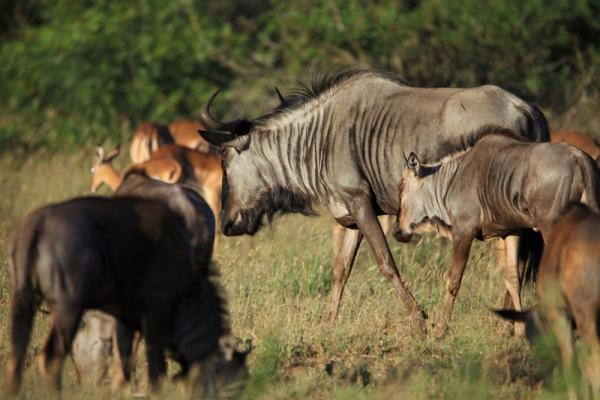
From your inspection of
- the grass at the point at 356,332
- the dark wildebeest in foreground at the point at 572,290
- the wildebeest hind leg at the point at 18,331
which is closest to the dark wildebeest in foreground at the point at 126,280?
the wildebeest hind leg at the point at 18,331

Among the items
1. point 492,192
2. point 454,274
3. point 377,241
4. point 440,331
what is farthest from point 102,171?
point 492,192

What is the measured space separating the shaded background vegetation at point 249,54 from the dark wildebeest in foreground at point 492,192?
6.65 m

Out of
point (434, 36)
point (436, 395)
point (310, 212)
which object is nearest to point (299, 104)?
point (310, 212)

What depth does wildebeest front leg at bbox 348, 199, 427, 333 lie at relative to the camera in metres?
8.44

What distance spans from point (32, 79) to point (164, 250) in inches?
629

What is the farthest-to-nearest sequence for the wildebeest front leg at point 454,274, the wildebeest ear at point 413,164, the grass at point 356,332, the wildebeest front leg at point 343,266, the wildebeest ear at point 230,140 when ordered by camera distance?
the wildebeest ear at point 230,140, the wildebeest front leg at point 343,266, the wildebeest ear at point 413,164, the wildebeest front leg at point 454,274, the grass at point 356,332

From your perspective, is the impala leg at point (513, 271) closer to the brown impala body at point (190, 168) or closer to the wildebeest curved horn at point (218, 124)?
the wildebeest curved horn at point (218, 124)

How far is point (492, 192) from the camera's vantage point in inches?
302

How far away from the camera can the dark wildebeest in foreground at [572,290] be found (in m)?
5.21

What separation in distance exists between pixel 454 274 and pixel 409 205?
28.0 inches

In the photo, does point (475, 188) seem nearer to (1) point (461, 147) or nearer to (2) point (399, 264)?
(1) point (461, 147)

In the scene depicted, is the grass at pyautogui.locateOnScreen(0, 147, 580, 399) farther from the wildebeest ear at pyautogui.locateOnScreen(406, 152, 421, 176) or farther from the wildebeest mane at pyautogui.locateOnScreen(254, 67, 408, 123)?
the wildebeest mane at pyautogui.locateOnScreen(254, 67, 408, 123)

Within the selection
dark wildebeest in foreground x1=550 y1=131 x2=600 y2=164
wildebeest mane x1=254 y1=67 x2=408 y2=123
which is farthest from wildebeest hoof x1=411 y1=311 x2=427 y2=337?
dark wildebeest in foreground x1=550 y1=131 x2=600 y2=164

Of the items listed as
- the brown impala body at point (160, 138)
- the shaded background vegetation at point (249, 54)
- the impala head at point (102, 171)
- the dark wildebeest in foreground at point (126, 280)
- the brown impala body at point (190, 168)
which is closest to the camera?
the dark wildebeest in foreground at point (126, 280)
